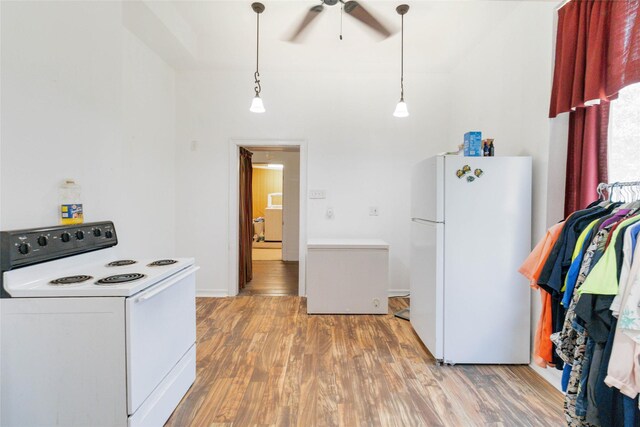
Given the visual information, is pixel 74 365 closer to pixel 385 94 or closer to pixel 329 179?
pixel 329 179

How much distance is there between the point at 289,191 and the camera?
6055 mm

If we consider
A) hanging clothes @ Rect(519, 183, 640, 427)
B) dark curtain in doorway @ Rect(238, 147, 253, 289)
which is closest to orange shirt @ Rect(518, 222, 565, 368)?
hanging clothes @ Rect(519, 183, 640, 427)

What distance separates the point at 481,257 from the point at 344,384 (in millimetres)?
1354

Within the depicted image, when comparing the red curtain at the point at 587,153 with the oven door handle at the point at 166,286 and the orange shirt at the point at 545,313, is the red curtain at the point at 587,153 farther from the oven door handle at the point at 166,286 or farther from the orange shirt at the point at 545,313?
the oven door handle at the point at 166,286

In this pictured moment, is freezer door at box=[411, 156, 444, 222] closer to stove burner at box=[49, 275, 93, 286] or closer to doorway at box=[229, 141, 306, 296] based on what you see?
doorway at box=[229, 141, 306, 296]

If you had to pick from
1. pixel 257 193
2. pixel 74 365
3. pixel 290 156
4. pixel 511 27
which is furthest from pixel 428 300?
pixel 257 193

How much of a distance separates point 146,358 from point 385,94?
3649 mm


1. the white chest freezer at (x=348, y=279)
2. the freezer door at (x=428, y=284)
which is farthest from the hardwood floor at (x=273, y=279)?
the freezer door at (x=428, y=284)

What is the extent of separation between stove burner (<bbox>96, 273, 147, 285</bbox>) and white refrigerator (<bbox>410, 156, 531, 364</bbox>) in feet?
6.40

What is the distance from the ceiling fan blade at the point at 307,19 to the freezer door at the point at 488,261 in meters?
1.49

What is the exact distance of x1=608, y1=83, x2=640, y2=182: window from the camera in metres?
1.65

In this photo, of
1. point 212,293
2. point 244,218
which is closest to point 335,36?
point 244,218

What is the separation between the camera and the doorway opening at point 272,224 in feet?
13.5

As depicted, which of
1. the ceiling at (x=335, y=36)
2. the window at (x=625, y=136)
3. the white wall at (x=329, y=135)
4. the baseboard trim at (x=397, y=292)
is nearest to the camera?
the window at (x=625, y=136)
